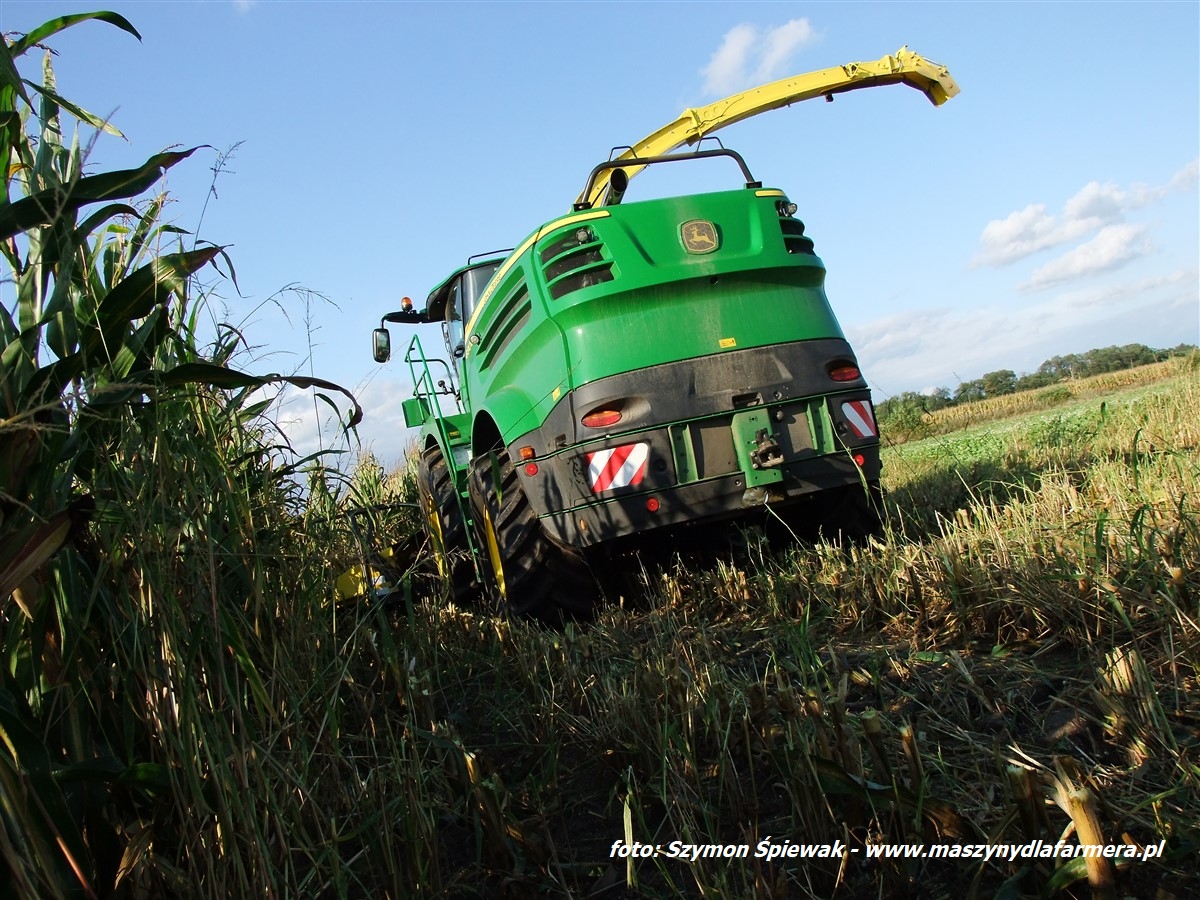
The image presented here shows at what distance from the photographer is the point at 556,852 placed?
2170 mm

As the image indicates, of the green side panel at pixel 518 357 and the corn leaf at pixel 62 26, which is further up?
the corn leaf at pixel 62 26

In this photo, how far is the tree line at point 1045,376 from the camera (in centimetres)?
1683

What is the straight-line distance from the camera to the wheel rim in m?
4.78

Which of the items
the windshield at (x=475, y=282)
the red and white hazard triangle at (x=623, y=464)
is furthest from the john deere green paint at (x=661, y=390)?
the windshield at (x=475, y=282)

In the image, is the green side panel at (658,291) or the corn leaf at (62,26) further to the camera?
the green side panel at (658,291)

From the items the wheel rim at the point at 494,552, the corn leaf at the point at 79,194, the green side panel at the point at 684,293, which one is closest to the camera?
the corn leaf at the point at 79,194

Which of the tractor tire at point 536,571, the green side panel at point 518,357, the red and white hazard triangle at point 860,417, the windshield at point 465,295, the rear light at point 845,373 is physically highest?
the windshield at point 465,295

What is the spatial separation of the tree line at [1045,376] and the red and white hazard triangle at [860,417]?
1213cm

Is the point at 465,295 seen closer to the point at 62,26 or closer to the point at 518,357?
the point at 518,357

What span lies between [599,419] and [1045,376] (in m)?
20.9

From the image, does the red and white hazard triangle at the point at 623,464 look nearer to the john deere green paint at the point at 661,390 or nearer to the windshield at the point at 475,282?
the john deere green paint at the point at 661,390

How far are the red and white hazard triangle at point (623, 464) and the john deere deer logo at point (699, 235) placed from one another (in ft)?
3.34

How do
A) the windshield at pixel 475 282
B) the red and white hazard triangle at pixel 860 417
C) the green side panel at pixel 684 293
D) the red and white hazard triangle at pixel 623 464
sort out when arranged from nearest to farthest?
the red and white hazard triangle at pixel 623 464
the green side panel at pixel 684 293
the red and white hazard triangle at pixel 860 417
the windshield at pixel 475 282

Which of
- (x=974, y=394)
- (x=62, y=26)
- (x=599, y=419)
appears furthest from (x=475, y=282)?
(x=974, y=394)
